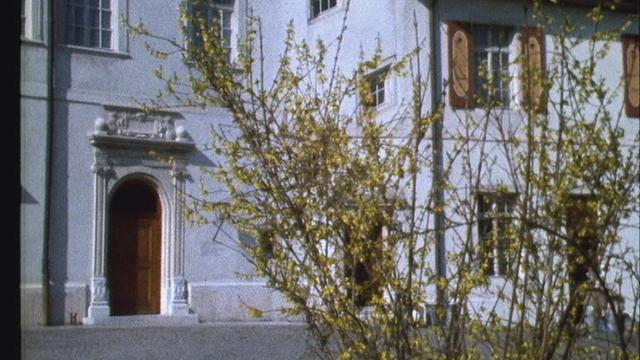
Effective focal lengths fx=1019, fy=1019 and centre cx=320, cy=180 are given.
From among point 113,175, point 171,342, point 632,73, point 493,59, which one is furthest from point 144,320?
point 632,73

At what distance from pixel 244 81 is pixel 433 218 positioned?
2.47 feet

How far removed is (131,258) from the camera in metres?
3.05

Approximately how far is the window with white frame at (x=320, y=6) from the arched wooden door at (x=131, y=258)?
2.73 ft

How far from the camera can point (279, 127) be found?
3209 mm

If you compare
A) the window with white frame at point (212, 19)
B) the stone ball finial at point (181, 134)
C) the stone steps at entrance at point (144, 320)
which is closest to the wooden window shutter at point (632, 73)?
the window with white frame at point (212, 19)

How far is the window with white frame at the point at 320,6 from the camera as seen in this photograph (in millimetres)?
3396

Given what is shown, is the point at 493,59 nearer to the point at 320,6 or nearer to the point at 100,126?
the point at 320,6

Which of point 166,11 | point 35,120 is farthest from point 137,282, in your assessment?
point 166,11

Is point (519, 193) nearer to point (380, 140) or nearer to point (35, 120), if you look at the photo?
point (380, 140)

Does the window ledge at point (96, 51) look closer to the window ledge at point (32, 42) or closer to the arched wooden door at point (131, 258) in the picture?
the window ledge at point (32, 42)

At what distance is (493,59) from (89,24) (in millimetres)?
1416

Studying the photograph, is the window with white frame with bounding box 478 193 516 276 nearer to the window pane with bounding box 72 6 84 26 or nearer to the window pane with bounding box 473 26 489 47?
the window pane with bounding box 473 26 489 47

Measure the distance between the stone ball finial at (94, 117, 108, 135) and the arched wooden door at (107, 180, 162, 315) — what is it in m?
0.18

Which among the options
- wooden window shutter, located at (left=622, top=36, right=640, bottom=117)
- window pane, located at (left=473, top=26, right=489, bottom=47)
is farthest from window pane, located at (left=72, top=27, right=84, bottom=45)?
wooden window shutter, located at (left=622, top=36, right=640, bottom=117)
